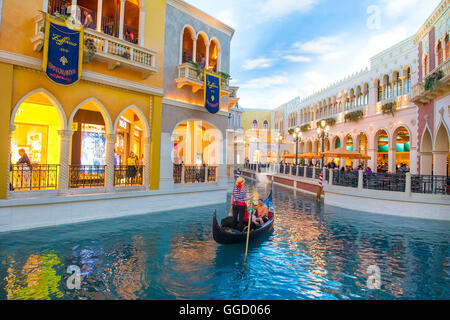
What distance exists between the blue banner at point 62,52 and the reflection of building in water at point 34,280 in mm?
4352

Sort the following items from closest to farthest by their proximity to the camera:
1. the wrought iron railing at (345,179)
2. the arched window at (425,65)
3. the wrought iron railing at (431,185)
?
the wrought iron railing at (431,185) → the wrought iron railing at (345,179) → the arched window at (425,65)

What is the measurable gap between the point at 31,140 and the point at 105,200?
370 centimetres

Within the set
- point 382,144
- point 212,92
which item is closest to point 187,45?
point 212,92

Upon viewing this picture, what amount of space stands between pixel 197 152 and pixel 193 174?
327 cm

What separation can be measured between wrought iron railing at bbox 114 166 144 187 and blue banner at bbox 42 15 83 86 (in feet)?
9.78

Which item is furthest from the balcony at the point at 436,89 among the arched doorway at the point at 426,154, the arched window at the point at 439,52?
the arched doorway at the point at 426,154

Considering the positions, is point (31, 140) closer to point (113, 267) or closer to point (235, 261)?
point (113, 267)

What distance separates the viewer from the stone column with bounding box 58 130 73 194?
750 cm

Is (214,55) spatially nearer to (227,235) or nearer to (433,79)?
(433,79)

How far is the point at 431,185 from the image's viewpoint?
31.7ft

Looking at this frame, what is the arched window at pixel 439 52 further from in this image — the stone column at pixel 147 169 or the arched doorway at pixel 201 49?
the stone column at pixel 147 169

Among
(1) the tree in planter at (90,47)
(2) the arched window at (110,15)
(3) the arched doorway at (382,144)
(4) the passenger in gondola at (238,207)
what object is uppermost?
(2) the arched window at (110,15)

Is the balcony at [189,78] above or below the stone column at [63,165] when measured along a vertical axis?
above

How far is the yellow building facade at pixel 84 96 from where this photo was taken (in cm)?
672
